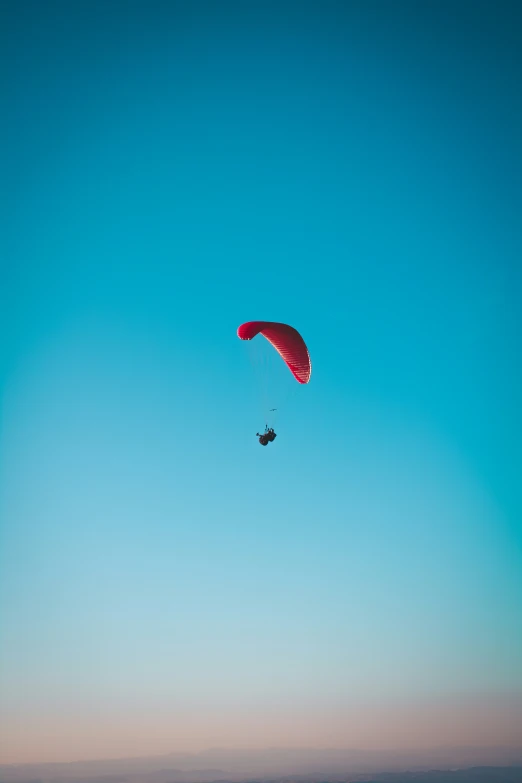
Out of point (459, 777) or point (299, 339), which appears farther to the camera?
point (459, 777)

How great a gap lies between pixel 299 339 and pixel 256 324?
2580mm

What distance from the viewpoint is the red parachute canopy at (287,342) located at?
32500 millimetres

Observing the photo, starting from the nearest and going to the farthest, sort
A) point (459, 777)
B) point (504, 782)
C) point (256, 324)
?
point (256, 324), point (504, 782), point (459, 777)

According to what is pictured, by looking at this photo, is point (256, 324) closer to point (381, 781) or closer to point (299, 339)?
point (299, 339)

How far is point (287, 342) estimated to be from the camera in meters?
33.3

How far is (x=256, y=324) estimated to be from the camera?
1286 inches

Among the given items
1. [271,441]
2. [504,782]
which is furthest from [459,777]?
[271,441]

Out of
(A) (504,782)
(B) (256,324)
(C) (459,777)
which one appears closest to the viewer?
(B) (256,324)

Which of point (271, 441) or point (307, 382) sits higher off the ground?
point (307, 382)

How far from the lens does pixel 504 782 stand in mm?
169000

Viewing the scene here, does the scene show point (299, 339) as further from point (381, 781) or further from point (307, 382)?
point (381, 781)

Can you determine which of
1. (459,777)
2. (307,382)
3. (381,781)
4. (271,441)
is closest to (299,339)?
(307,382)

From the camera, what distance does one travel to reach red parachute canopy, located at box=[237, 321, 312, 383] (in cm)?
3250

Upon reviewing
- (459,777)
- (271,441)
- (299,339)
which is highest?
(299,339)
